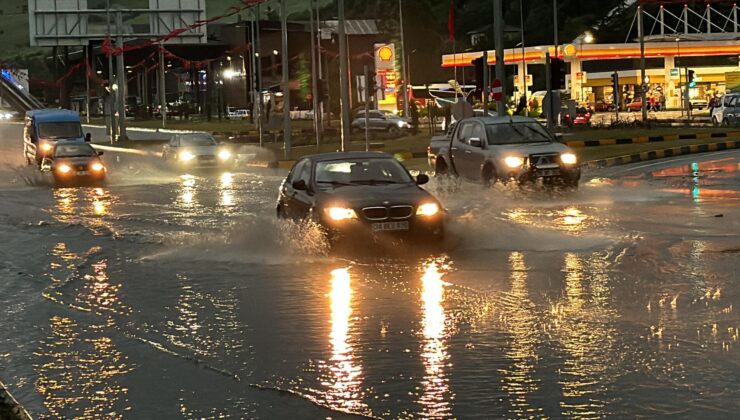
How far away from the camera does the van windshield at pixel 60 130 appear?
45.8 meters

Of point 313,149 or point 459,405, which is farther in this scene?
point 313,149

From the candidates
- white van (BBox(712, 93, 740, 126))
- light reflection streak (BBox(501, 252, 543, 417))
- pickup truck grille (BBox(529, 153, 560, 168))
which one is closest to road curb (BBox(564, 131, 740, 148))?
white van (BBox(712, 93, 740, 126))

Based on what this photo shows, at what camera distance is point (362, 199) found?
50.6 ft

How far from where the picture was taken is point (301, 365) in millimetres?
8672

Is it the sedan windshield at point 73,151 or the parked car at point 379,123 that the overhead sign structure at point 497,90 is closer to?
the sedan windshield at point 73,151

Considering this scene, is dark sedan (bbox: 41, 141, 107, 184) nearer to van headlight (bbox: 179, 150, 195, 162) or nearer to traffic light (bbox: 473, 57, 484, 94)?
van headlight (bbox: 179, 150, 195, 162)

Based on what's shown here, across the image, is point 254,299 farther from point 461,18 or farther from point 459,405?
point 461,18

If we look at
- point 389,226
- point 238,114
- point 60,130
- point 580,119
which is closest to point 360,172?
point 389,226

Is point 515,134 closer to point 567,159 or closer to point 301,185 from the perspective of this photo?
point 567,159

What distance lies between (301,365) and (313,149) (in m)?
43.3

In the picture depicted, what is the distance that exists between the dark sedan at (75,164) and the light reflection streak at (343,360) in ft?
80.3

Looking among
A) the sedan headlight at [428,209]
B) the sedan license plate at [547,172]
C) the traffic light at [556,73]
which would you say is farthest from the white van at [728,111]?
the sedan headlight at [428,209]

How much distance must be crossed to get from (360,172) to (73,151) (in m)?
22.1

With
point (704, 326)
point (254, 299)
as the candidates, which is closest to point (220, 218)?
point (254, 299)
